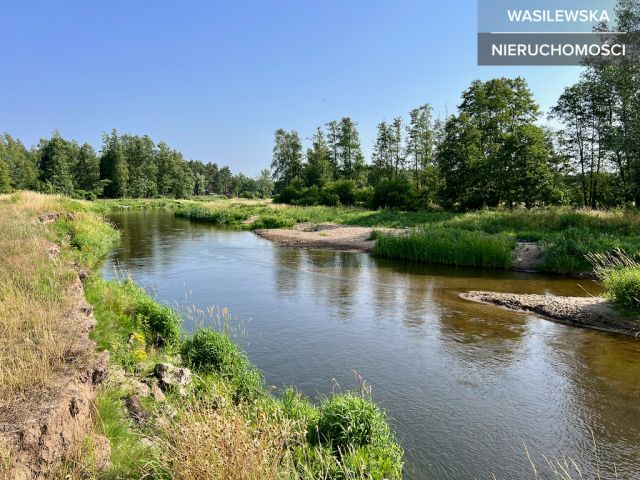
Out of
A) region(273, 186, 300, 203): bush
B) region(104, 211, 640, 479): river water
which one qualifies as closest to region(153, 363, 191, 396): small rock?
region(104, 211, 640, 479): river water

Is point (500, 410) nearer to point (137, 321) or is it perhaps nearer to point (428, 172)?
point (137, 321)

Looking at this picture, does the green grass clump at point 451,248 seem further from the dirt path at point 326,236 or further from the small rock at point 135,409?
the small rock at point 135,409

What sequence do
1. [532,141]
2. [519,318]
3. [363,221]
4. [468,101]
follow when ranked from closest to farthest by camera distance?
[519,318] → [532,141] → [363,221] → [468,101]

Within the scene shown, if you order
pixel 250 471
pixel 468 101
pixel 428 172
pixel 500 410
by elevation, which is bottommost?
pixel 500 410

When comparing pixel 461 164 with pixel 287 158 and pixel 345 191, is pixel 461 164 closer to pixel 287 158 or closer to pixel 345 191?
pixel 345 191

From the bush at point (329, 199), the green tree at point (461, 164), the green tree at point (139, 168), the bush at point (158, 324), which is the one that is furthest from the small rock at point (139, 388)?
the green tree at point (139, 168)

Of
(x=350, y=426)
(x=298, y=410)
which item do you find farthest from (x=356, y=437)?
(x=298, y=410)

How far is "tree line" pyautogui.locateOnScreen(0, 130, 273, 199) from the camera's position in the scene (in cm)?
7643

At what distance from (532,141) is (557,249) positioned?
18.3 meters

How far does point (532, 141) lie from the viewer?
37000mm

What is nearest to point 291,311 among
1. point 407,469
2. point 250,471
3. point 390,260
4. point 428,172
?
point 407,469

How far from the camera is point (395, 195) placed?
49.9 metres

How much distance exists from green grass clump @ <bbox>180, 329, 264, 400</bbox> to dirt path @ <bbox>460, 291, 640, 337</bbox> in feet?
33.6

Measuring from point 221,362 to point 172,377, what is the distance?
0.99 m
